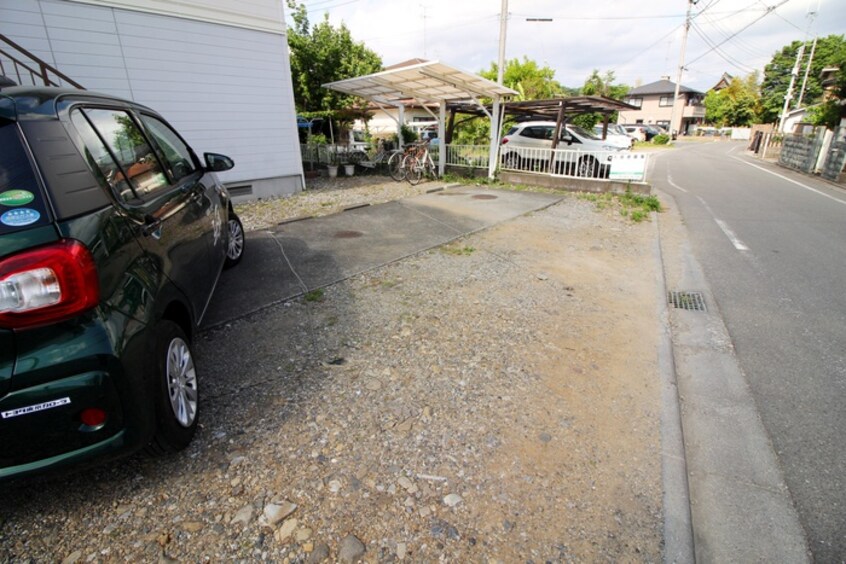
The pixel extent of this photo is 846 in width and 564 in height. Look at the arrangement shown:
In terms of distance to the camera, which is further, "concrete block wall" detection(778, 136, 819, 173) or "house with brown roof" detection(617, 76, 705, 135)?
"house with brown roof" detection(617, 76, 705, 135)

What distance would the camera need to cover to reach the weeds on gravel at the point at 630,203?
818 cm

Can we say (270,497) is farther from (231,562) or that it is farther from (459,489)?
(459,489)

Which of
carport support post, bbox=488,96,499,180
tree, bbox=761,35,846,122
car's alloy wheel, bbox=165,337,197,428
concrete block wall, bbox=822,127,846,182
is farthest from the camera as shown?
tree, bbox=761,35,846,122

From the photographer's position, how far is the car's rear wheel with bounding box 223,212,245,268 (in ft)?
15.5

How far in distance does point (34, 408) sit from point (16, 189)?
32.1 inches

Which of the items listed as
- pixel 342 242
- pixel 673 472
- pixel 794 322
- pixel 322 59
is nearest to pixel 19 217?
pixel 673 472

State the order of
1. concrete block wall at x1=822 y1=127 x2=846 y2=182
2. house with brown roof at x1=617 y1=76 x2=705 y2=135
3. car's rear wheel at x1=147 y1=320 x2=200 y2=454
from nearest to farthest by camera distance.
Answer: car's rear wheel at x1=147 y1=320 x2=200 y2=454 → concrete block wall at x1=822 y1=127 x2=846 y2=182 → house with brown roof at x1=617 y1=76 x2=705 y2=135

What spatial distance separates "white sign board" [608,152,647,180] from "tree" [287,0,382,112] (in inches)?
400

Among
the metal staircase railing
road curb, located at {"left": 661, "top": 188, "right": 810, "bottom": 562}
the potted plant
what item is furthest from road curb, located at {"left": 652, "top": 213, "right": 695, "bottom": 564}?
the potted plant

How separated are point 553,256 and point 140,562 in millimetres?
5085

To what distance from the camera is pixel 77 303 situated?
5.11ft

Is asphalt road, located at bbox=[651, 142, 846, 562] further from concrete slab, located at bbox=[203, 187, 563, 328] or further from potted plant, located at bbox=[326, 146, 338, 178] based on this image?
potted plant, located at bbox=[326, 146, 338, 178]

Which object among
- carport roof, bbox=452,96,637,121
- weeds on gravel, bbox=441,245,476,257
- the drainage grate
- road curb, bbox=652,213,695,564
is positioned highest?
carport roof, bbox=452,96,637,121

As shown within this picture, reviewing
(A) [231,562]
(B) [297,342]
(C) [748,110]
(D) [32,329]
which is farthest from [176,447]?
(C) [748,110]
